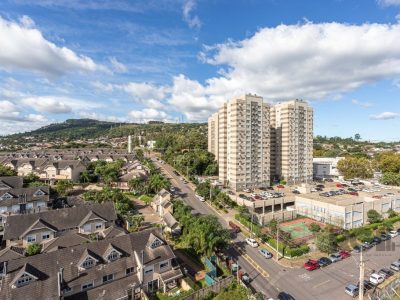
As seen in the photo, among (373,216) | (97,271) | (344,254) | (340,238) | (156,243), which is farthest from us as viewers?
(373,216)

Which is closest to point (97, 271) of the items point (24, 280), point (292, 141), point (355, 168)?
point (24, 280)

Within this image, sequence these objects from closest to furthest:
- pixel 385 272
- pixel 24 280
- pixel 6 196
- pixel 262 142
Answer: pixel 24 280 → pixel 385 272 → pixel 6 196 → pixel 262 142

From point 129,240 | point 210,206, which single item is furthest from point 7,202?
point 210,206

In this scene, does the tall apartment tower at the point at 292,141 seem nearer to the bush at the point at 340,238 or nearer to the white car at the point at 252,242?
the bush at the point at 340,238

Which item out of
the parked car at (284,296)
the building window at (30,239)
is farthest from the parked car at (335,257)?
the building window at (30,239)

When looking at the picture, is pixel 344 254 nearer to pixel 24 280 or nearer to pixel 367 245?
pixel 367 245

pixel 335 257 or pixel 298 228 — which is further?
pixel 298 228

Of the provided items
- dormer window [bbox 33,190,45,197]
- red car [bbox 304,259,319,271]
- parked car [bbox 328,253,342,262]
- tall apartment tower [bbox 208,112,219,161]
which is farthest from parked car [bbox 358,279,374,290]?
tall apartment tower [bbox 208,112,219,161]
